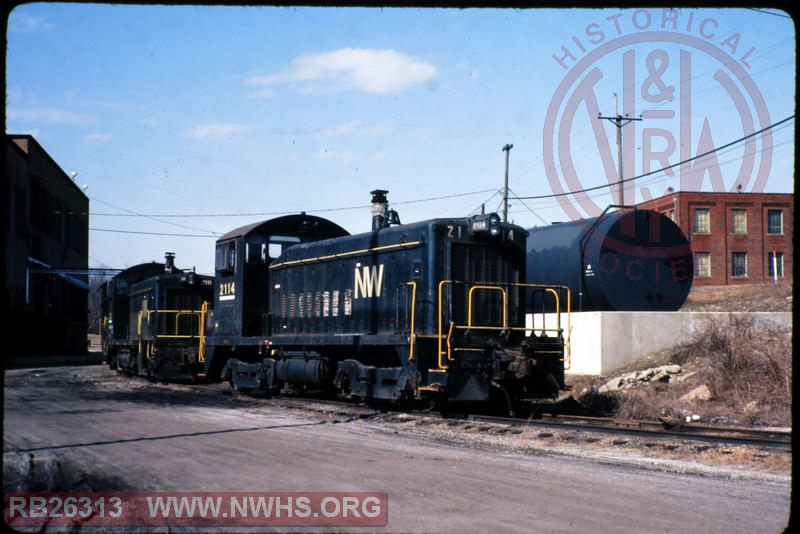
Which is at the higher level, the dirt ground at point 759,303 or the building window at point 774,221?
the building window at point 774,221

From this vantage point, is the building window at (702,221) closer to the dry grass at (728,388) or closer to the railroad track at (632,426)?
the dry grass at (728,388)

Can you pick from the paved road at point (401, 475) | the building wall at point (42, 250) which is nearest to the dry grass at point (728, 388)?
the paved road at point (401, 475)

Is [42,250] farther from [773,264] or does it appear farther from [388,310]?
[773,264]

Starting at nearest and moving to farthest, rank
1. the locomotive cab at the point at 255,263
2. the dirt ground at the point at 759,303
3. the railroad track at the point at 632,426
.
Answer: the railroad track at the point at 632,426 → the locomotive cab at the point at 255,263 → the dirt ground at the point at 759,303

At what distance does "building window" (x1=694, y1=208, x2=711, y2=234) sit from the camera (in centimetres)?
5053

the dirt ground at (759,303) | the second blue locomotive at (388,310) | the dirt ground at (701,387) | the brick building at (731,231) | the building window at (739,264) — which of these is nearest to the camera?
the second blue locomotive at (388,310)

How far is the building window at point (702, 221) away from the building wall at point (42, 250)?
133ft

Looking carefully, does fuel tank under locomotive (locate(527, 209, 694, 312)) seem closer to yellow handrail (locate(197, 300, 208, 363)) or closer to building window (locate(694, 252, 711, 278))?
yellow handrail (locate(197, 300, 208, 363))

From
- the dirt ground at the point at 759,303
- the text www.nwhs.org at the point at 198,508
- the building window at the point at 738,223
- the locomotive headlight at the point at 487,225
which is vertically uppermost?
the building window at the point at 738,223

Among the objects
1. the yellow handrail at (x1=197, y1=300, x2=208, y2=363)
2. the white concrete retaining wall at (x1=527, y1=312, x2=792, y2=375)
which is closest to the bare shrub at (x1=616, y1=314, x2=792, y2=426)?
the white concrete retaining wall at (x1=527, y1=312, x2=792, y2=375)

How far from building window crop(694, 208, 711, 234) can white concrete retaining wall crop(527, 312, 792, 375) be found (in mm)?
30301

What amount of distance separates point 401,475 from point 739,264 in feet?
159

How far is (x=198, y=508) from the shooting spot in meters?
6.41

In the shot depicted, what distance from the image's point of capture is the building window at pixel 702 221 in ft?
166
